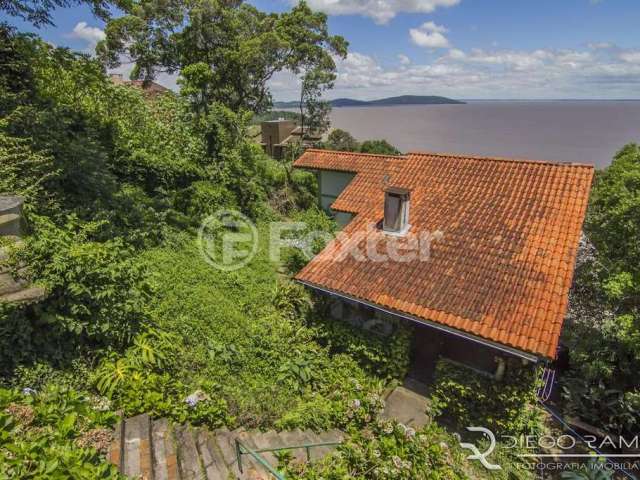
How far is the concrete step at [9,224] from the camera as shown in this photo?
16.4ft

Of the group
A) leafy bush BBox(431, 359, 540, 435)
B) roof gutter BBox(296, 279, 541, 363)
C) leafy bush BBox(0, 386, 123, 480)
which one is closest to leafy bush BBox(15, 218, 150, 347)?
leafy bush BBox(0, 386, 123, 480)

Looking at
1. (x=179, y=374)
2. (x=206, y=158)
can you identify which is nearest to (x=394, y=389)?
(x=179, y=374)

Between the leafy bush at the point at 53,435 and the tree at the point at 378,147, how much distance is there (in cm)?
3266

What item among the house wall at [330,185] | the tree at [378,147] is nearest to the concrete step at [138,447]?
the house wall at [330,185]

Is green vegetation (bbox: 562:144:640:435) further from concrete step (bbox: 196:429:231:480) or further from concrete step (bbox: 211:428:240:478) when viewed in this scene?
concrete step (bbox: 196:429:231:480)

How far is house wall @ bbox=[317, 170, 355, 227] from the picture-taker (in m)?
15.2

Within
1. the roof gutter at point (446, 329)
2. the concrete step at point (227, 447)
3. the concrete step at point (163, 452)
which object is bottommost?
the concrete step at point (227, 447)

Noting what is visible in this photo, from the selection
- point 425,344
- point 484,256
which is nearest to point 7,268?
point 425,344

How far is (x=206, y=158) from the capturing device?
15422mm

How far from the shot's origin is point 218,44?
19703mm

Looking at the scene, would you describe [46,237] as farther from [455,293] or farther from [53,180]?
[455,293]

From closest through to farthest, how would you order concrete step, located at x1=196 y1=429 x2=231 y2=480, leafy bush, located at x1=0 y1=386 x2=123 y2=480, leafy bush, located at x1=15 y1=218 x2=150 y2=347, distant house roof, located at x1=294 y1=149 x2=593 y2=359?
1. leafy bush, located at x1=0 y1=386 x2=123 y2=480
2. concrete step, located at x1=196 y1=429 x2=231 y2=480
3. leafy bush, located at x1=15 y1=218 x2=150 y2=347
4. distant house roof, located at x1=294 y1=149 x2=593 y2=359

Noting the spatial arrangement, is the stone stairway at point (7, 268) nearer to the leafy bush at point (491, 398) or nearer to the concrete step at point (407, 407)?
the concrete step at point (407, 407)

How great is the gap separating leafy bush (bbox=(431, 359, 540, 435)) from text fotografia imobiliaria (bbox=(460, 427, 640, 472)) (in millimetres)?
185
